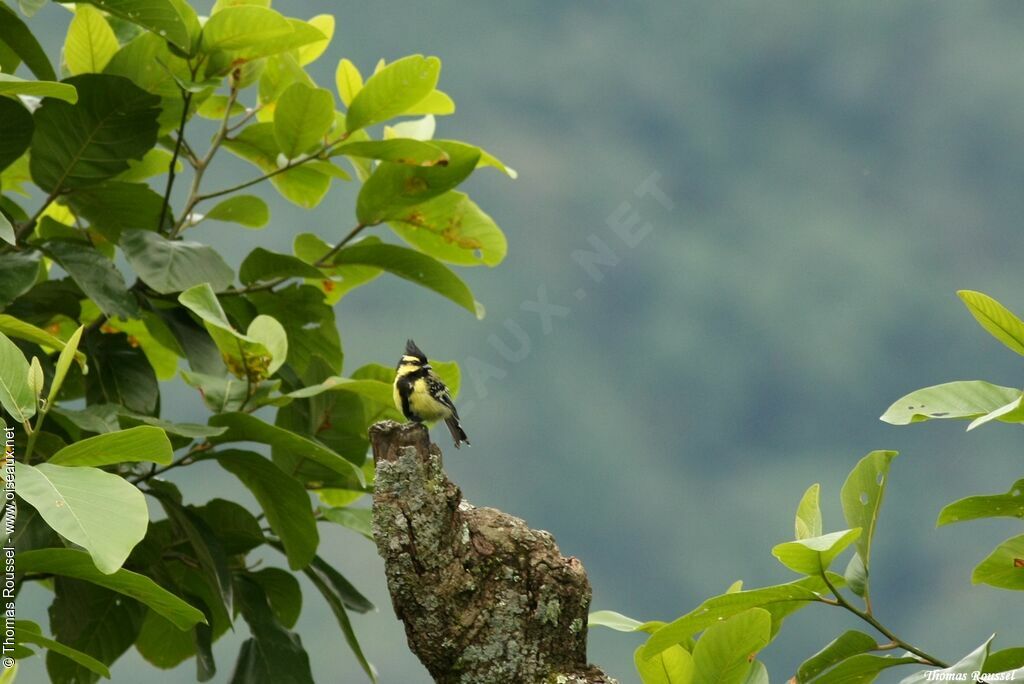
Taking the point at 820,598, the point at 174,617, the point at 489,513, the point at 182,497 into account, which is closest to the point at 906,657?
the point at 820,598

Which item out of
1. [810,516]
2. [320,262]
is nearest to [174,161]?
[320,262]

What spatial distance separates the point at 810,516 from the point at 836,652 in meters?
0.30

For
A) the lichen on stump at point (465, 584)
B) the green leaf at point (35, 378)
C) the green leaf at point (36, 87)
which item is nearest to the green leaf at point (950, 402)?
the lichen on stump at point (465, 584)

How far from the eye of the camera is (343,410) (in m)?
4.22

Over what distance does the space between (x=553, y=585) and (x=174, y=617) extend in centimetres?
88

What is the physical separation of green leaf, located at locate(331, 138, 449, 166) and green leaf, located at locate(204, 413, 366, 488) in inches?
44.7

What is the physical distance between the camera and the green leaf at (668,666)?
7.87 feet

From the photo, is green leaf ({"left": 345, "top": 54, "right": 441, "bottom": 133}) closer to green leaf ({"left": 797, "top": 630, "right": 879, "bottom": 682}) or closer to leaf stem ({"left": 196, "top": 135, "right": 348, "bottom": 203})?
leaf stem ({"left": 196, "top": 135, "right": 348, "bottom": 203})

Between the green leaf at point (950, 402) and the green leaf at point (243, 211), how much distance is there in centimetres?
320

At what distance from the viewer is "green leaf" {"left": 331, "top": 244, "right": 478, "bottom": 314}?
4484mm

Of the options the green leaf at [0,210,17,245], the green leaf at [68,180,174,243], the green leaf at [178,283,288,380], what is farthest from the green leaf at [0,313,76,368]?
the green leaf at [68,180,174,243]

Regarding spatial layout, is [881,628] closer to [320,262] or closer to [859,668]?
[859,668]

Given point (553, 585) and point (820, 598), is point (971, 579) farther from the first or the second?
point (553, 585)

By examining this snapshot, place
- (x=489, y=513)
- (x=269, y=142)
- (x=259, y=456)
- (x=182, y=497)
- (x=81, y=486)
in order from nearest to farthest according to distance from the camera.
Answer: (x=81, y=486) < (x=489, y=513) < (x=259, y=456) < (x=182, y=497) < (x=269, y=142)
